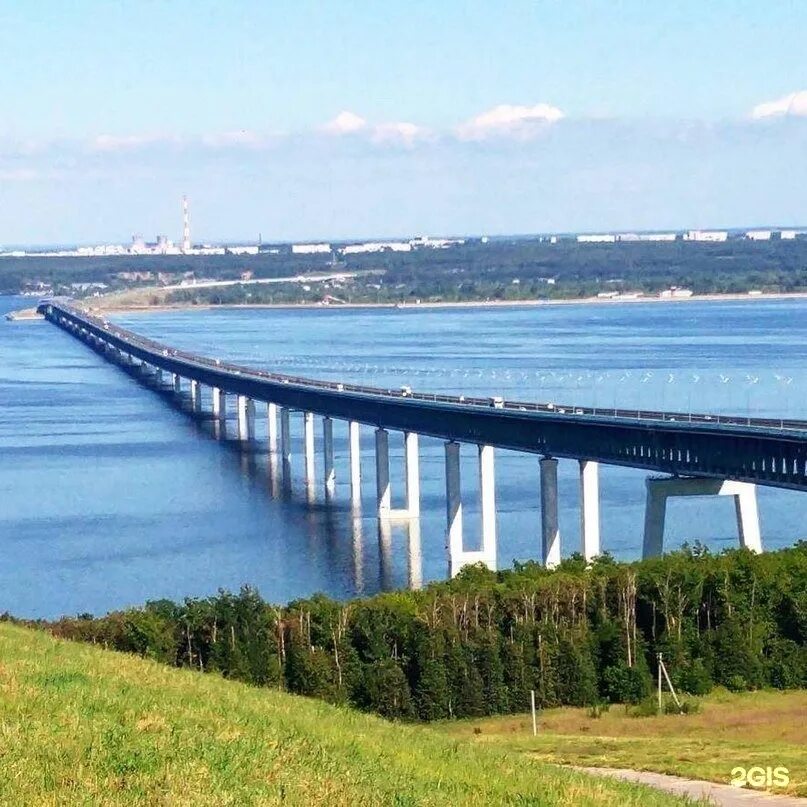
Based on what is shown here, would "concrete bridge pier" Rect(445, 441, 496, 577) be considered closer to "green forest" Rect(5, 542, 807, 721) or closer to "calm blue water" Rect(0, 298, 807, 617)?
"calm blue water" Rect(0, 298, 807, 617)

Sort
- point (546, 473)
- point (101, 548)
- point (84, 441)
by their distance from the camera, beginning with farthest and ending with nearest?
1. point (84, 441)
2. point (101, 548)
3. point (546, 473)

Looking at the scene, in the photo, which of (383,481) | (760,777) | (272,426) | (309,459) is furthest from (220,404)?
(760,777)

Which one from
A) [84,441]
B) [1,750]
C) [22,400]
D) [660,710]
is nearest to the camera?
[1,750]

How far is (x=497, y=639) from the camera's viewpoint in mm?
33062

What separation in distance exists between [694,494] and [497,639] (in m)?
16.5

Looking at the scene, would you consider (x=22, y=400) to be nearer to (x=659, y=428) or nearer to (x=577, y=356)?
(x=577, y=356)

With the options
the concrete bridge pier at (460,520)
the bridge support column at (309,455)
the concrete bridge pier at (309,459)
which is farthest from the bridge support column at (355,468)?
the concrete bridge pier at (460,520)

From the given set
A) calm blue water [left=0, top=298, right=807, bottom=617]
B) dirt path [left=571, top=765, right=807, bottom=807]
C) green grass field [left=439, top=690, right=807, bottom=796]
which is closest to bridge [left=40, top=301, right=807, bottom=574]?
calm blue water [left=0, top=298, right=807, bottom=617]

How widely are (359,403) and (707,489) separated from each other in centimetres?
2791

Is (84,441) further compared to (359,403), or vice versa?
(84,441)

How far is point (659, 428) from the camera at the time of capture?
162 ft

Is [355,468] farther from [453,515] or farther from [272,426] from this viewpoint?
[272,426]

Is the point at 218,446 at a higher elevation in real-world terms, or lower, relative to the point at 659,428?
lower

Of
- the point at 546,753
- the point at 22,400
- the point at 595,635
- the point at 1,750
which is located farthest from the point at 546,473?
the point at 22,400
